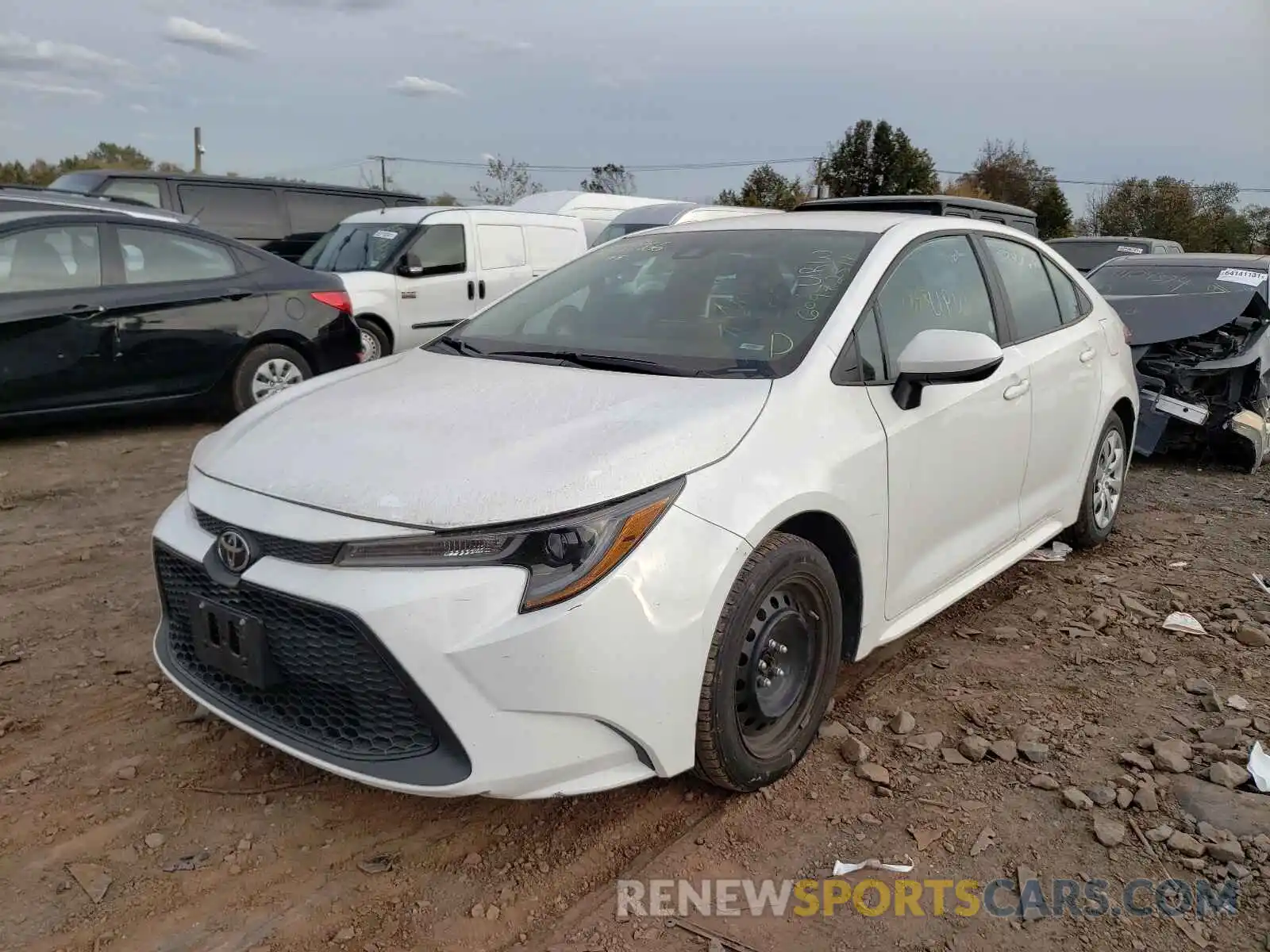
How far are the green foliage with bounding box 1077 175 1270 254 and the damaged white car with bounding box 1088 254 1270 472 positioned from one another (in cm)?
3226

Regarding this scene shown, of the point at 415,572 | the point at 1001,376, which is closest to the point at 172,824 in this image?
the point at 415,572

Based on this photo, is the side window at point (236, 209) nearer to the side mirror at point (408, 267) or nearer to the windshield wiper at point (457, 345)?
the side mirror at point (408, 267)

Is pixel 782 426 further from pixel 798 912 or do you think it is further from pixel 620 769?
pixel 798 912

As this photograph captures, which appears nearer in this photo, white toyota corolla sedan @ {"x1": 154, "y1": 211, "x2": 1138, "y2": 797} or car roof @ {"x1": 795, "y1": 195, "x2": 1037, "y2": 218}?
white toyota corolla sedan @ {"x1": 154, "y1": 211, "x2": 1138, "y2": 797}

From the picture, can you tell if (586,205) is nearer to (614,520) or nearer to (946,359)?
(946,359)

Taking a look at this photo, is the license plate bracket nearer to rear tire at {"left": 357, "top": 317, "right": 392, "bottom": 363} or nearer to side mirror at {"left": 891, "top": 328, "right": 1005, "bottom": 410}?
side mirror at {"left": 891, "top": 328, "right": 1005, "bottom": 410}

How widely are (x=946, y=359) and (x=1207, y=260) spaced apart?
6393mm

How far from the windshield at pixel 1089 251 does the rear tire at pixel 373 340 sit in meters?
9.21

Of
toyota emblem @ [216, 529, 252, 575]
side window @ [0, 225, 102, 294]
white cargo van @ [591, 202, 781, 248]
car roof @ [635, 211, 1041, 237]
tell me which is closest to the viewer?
toyota emblem @ [216, 529, 252, 575]

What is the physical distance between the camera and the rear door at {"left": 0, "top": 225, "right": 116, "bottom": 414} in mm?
6039

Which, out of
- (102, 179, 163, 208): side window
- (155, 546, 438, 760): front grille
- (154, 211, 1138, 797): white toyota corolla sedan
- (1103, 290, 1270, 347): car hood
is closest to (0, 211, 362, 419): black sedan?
(154, 211, 1138, 797): white toyota corolla sedan

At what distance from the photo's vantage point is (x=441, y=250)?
9.99 m

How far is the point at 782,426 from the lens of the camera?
8.86ft

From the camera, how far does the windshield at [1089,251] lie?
1357cm
